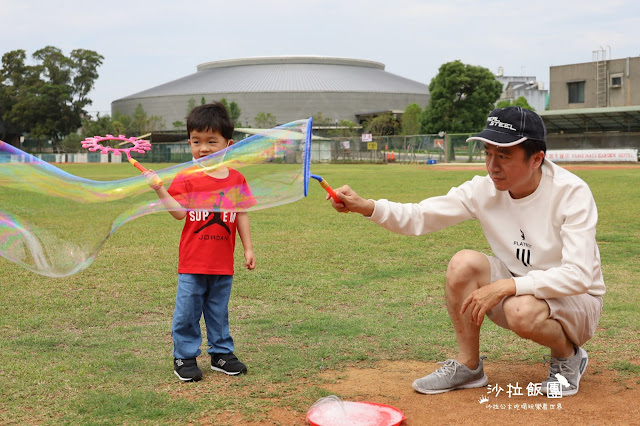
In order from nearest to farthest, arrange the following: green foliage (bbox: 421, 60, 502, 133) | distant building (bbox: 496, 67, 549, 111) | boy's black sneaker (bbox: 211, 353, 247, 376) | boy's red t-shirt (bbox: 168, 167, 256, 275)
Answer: boy's red t-shirt (bbox: 168, 167, 256, 275), boy's black sneaker (bbox: 211, 353, 247, 376), green foliage (bbox: 421, 60, 502, 133), distant building (bbox: 496, 67, 549, 111)

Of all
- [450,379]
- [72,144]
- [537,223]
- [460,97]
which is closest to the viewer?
[537,223]

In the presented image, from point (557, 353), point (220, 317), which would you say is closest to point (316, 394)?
point (220, 317)

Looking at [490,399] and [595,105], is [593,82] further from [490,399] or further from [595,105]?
[490,399]

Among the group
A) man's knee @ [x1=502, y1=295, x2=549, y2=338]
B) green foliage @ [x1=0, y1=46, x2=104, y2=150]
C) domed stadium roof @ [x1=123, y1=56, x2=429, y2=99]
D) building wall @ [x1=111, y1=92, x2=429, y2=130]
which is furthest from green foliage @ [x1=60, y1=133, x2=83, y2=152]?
man's knee @ [x1=502, y1=295, x2=549, y2=338]

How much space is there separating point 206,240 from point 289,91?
94.5m

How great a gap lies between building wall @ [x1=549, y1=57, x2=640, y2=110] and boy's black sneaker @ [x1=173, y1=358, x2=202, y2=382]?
50021 mm

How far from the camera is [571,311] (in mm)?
3318

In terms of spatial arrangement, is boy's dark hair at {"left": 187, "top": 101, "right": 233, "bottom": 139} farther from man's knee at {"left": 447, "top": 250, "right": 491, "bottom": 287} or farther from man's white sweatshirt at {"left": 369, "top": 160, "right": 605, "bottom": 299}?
man's knee at {"left": 447, "top": 250, "right": 491, "bottom": 287}

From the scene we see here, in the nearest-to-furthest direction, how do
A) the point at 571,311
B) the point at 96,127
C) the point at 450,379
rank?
the point at 571,311
the point at 450,379
the point at 96,127

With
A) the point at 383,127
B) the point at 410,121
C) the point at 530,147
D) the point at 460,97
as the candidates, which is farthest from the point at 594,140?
the point at 530,147

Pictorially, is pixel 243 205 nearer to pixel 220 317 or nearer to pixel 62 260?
pixel 220 317

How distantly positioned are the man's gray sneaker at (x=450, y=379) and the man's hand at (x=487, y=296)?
0.41m

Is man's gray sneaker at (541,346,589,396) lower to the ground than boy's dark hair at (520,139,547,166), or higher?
lower

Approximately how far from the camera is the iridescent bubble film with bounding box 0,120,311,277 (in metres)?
3.64
